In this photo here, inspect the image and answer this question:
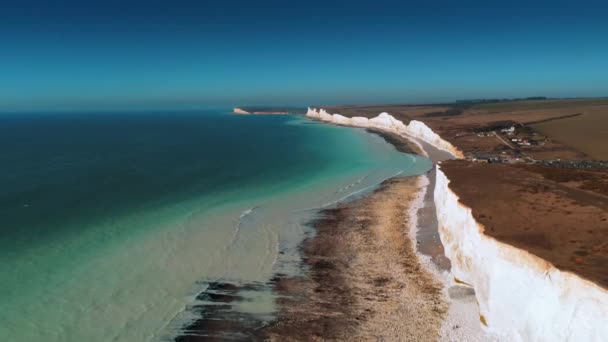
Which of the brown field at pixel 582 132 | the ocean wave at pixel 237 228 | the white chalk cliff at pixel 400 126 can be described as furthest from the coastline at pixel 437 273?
the brown field at pixel 582 132

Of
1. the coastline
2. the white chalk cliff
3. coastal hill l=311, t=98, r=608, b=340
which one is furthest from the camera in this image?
the white chalk cliff

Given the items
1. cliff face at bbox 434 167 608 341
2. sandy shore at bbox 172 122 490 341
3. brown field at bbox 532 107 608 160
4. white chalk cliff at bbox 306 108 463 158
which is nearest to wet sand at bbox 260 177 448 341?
sandy shore at bbox 172 122 490 341

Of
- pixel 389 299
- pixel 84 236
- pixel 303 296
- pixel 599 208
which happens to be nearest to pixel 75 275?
pixel 84 236

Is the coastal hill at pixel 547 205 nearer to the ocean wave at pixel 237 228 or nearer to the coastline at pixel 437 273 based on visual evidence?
the coastline at pixel 437 273

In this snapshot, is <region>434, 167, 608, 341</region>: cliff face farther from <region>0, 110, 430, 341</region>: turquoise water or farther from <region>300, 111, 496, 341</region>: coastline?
<region>0, 110, 430, 341</region>: turquoise water

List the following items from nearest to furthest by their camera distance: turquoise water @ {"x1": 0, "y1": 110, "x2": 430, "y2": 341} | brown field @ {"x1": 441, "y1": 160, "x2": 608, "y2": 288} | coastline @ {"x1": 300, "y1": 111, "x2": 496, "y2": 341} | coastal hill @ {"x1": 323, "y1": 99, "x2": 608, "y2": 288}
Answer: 1. brown field @ {"x1": 441, "y1": 160, "x2": 608, "y2": 288}
2. coastal hill @ {"x1": 323, "y1": 99, "x2": 608, "y2": 288}
3. coastline @ {"x1": 300, "y1": 111, "x2": 496, "y2": 341}
4. turquoise water @ {"x1": 0, "y1": 110, "x2": 430, "y2": 341}
